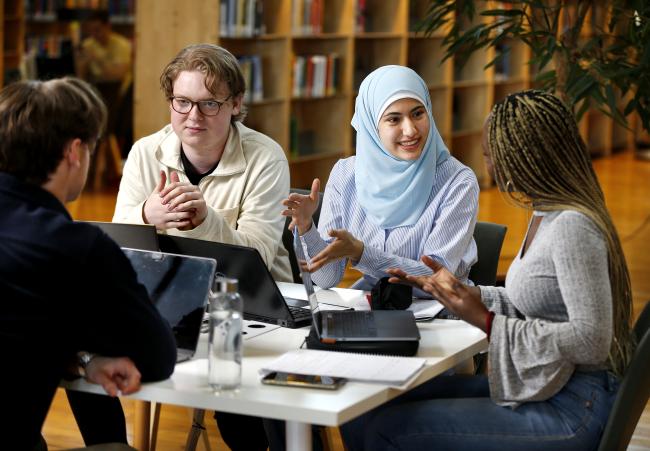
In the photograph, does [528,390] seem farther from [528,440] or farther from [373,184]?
[373,184]

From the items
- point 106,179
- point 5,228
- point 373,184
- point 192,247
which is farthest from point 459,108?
point 5,228

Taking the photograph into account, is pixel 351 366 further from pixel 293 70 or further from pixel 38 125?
pixel 293 70

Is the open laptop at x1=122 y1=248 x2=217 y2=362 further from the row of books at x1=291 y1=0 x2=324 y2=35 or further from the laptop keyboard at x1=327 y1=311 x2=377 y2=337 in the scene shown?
the row of books at x1=291 y1=0 x2=324 y2=35

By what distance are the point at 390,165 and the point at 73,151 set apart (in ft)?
4.23

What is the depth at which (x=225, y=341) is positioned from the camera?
1865 millimetres

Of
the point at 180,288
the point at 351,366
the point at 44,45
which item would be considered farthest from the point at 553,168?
the point at 44,45

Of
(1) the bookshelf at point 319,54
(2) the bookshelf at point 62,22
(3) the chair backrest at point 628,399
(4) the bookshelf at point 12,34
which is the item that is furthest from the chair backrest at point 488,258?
(4) the bookshelf at point 12,34

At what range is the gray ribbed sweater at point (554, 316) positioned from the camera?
1.98 meters

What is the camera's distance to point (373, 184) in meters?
Result: 2.95

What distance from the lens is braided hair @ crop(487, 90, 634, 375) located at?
210 centimetres

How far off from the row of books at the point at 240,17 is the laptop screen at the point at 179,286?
4.35m

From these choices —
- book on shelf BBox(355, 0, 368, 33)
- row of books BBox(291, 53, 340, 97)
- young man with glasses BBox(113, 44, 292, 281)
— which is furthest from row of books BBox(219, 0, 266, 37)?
young man with glasses BBox(113, 44, 292, 281)

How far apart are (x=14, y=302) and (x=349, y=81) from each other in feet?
19.9

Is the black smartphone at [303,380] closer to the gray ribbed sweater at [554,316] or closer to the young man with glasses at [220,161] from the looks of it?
the gray ribbed sweater at [554,316]
